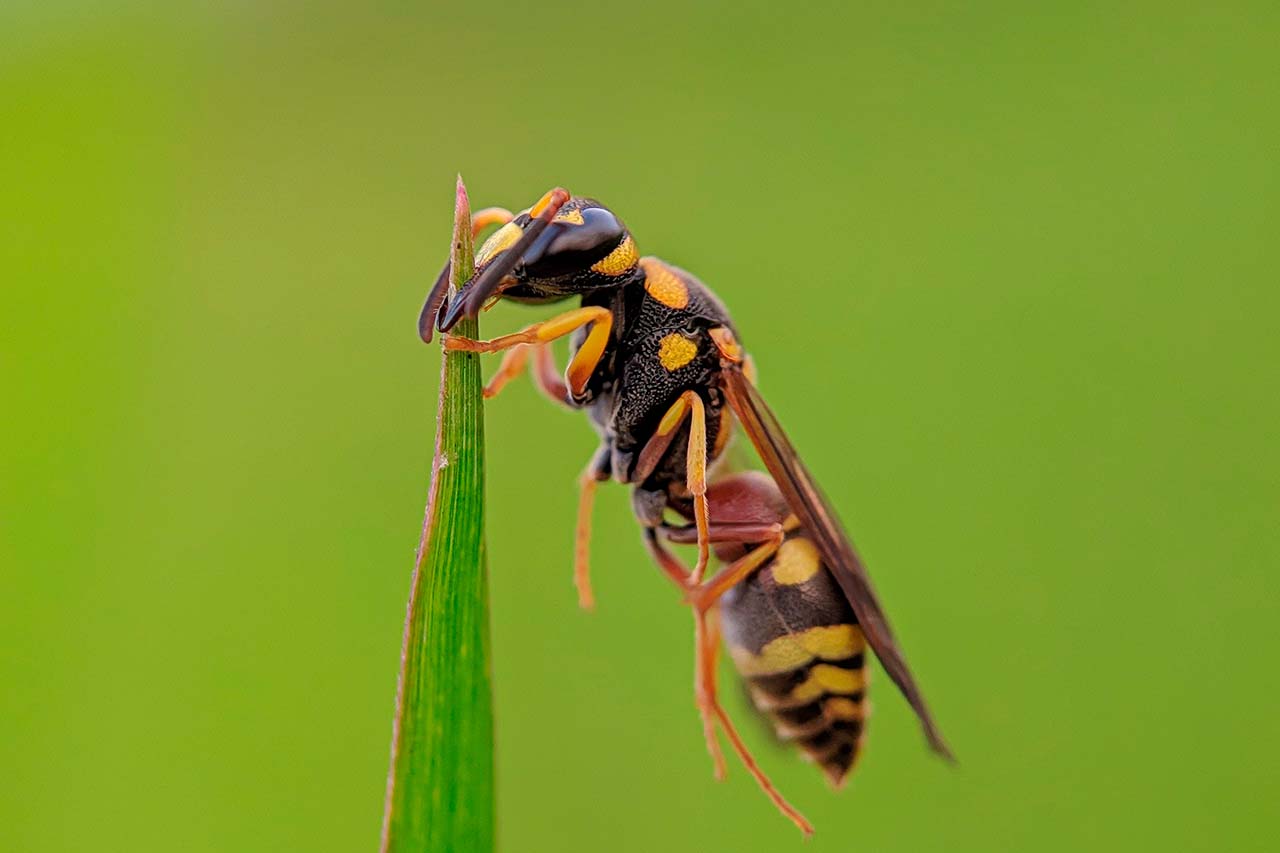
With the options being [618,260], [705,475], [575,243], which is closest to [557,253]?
[575,243]

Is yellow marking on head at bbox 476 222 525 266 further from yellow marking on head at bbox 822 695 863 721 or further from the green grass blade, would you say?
yellow marking on head at bbox 822 695 863 721

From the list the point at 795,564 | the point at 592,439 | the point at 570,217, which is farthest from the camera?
the point at 592,439

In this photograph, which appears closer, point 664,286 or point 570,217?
point 570,217

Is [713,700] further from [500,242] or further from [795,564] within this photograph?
[500,242]

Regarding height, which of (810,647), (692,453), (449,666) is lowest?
(449,666)

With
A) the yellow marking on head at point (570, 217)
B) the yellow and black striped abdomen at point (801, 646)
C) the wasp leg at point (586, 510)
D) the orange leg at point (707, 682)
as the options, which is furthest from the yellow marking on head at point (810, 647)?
the yellow marking on head at point (570, 217)

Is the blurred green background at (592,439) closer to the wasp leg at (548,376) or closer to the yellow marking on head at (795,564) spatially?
the wasp leg at (548,376)

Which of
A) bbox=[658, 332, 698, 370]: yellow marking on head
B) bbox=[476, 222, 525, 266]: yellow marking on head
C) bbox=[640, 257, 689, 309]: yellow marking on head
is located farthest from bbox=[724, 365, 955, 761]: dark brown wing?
bbox=[476, 222, 525, 266]: yellow marking on head
